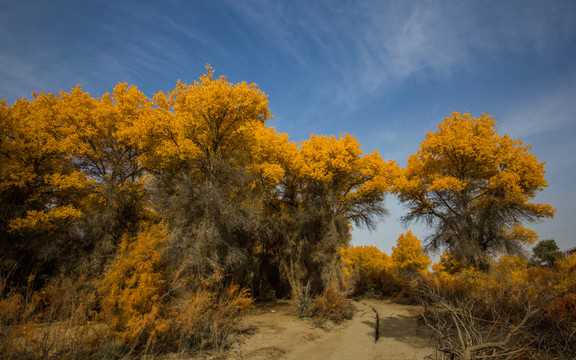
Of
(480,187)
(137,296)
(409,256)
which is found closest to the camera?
(137,296)

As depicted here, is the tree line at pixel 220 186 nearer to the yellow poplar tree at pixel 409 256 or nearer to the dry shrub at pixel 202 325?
the dry shrub at pixel 202 325

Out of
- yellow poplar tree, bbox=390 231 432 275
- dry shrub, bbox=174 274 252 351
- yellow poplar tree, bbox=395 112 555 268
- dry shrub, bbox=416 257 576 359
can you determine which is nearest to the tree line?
yellow poplar tree, bbox=395 112 555 268

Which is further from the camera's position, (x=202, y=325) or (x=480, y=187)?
(x=480, y=187)

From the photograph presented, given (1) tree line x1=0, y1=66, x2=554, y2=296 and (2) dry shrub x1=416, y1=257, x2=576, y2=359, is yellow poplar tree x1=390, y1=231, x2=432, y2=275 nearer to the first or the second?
(2) dry shrub x1=416, y1=257, x2=576, y2=359

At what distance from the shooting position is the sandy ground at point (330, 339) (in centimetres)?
703

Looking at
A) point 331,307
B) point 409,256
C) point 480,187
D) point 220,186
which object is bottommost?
point 331,307

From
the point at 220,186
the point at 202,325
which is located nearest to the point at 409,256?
the point at 220,186

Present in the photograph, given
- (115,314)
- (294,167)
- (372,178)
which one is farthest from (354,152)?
(115,314)

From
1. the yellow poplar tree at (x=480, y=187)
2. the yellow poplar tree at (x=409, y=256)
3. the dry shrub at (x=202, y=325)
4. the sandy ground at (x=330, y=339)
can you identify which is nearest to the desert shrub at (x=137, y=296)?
the dry shrub at (x=202, y=325)

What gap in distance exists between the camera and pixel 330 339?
354 inches

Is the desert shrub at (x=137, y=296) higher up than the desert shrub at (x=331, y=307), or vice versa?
the desert shrub at (x=137, y=296)

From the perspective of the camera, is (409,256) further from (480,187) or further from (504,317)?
(504,317)

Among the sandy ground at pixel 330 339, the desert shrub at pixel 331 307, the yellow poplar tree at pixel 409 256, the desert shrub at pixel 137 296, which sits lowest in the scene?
the sandy ground at pixel 330 339

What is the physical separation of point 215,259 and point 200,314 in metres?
2.98
